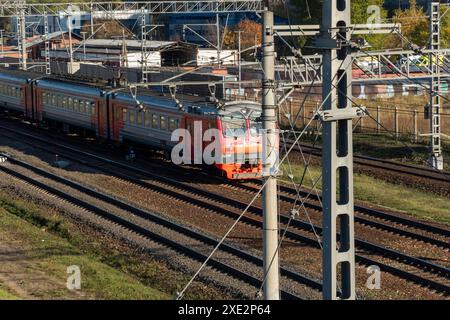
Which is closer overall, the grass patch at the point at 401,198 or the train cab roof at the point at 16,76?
the grass patch at the point at 401,198

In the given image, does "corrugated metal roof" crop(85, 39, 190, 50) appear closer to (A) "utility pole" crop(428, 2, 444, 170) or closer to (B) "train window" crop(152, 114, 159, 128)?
(B) "train window" crop(152, 114, 159, 128)

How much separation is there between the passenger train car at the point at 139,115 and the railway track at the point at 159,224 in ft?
11.3

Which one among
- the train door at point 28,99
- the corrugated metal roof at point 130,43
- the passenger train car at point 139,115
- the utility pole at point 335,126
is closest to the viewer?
the utility pole at point 335,126

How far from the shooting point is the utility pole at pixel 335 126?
10406 millimetres

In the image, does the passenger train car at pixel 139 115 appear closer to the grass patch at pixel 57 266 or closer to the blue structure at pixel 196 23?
the grass patch at pixel 57 266

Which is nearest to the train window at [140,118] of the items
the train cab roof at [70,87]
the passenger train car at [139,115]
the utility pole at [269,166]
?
the passenger train car at [139,115]

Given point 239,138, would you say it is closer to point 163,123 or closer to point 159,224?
point 163,123

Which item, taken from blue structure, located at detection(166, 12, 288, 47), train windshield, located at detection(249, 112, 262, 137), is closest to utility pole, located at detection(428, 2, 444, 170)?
train windshield, located at detection(249, 112, 262, 137)

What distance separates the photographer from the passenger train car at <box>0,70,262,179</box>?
26.0m

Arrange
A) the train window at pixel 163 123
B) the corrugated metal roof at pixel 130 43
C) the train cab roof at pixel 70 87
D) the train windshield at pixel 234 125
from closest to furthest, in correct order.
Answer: the train windshield at pixel 234 125 < the train window at pixel 163 123 < the train cab roof at pixel 70 87 < the corrugated metal roof at pixel 130 43

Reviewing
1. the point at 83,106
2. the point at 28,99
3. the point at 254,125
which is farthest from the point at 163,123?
the point at 28,99

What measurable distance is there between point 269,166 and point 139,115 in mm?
18007
